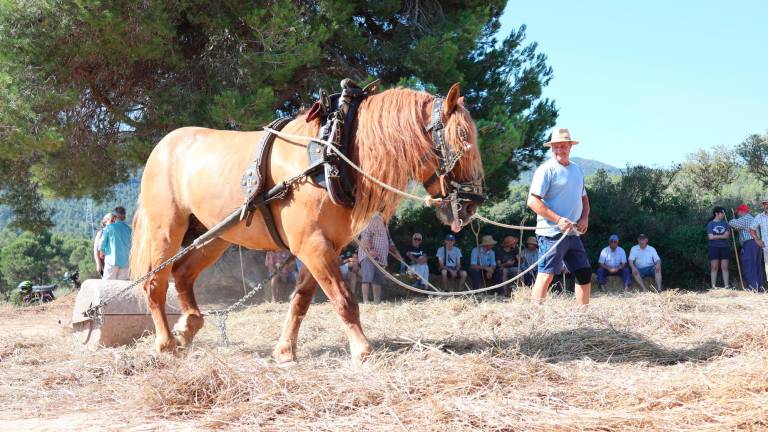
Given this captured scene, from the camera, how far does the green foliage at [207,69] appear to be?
935 cm

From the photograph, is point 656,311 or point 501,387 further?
point 656,311

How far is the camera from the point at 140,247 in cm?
545

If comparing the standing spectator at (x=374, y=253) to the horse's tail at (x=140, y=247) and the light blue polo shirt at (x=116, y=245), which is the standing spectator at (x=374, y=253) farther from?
the horse's tail at (x=140, y=247)

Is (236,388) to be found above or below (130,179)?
below

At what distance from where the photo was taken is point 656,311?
5.56 meters

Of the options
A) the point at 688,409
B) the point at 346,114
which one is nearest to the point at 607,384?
the point at 688,409

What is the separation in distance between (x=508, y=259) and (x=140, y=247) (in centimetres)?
828

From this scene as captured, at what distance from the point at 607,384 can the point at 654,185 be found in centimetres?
1445

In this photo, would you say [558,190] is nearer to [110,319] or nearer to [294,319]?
[294,319]

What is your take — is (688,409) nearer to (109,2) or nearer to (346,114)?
(346,114)

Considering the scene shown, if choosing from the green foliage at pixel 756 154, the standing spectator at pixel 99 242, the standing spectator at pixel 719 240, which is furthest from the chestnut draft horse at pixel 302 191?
the green foliage at pixel 756 154

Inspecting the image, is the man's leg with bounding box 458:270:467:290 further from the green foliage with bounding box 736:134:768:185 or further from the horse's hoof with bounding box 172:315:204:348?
the green foliage with bounding box 736:134:768:185

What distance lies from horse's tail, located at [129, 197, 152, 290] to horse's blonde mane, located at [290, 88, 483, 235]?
216cm

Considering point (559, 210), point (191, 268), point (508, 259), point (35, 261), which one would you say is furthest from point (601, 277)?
point (35, 261)
